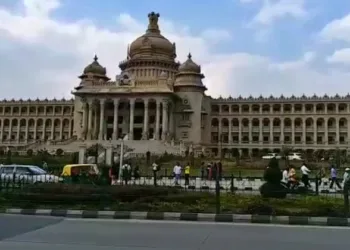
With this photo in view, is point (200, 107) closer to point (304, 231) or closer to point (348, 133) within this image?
point (348, 133)

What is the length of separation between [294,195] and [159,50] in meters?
66.9

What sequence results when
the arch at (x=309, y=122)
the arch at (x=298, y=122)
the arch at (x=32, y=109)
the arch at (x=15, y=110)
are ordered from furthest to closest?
the arch at (x=15, y=110)
the arch at (x=32, y=109)
the arch at (x=298, y=122)
the arch at (x=309, y=122)

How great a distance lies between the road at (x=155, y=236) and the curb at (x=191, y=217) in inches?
33.2

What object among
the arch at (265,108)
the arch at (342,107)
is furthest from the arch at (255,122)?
the arch at (342,107)

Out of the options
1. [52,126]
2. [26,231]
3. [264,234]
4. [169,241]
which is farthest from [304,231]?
[52,126]

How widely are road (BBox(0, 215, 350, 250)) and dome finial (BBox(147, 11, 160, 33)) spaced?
75.4 meters

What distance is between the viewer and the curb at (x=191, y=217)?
12852 millimetres

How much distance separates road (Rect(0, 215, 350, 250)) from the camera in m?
8.55

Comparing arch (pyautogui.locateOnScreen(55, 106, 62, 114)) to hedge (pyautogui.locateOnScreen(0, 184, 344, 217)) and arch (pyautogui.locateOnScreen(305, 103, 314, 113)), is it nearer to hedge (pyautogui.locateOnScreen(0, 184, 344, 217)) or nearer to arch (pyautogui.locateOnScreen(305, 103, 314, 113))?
arch (pyautogui.locateOnScreen(305, 103, 314, 113))

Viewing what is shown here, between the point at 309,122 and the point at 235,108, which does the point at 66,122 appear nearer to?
the point at 235,108

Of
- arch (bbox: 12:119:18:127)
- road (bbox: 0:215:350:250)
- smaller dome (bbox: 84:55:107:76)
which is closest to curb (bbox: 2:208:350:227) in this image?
road (bbox: 0:215:350:250)

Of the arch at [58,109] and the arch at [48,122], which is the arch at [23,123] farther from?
the arch at [58,109]

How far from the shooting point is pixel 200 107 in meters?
74.1

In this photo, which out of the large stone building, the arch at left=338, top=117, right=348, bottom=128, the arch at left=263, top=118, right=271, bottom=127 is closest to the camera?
the large stone building
